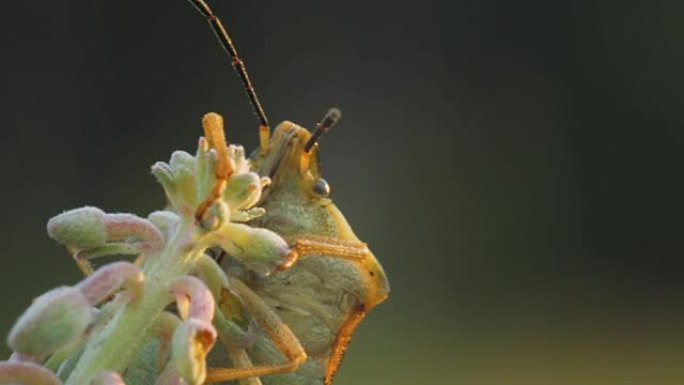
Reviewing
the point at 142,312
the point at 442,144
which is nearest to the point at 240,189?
the point at 142,312

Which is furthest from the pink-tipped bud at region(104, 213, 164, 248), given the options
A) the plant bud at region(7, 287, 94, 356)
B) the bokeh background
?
the bokeh background

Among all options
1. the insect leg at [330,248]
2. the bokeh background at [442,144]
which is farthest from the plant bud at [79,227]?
the bokeh background at [442,144]

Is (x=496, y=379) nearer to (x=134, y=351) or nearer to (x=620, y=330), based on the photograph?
(x=620, y=330)

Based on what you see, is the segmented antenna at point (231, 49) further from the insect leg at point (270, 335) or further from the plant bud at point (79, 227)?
the plant bud at point (79, 227)

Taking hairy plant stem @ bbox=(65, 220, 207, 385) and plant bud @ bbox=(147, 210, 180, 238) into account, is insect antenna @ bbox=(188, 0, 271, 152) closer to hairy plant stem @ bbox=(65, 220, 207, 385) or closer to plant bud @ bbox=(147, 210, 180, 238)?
plant bud @ bbox=(147, 210, 180, 238)

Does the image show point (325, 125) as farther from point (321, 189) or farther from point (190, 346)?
point (190, 346)
